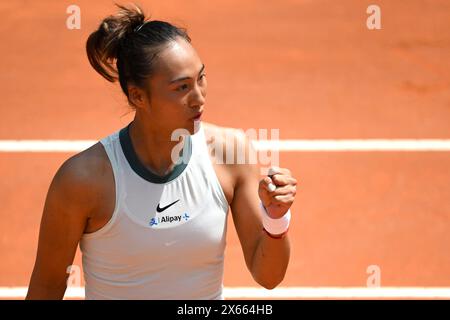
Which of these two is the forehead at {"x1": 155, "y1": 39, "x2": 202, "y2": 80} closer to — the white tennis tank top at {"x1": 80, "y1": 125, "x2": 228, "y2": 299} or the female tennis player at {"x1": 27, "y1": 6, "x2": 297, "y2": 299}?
the female tennis player at {"x1": 27, "y1": 6, "x2": 297, "y2": 299}

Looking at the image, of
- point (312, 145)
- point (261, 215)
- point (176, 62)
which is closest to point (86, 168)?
point (176, 62)

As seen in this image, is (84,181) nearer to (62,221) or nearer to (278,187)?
(62,221)

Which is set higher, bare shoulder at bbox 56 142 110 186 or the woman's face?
the woman's face

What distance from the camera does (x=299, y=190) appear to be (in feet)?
23.0

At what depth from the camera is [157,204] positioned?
11.1 ft

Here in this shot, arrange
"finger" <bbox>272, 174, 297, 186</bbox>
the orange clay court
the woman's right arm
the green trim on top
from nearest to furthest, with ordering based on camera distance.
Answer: "finger" <bbox>272, 174, 297, 186</bbox>, the woman's right arm, the green trim on top, the orange clay court

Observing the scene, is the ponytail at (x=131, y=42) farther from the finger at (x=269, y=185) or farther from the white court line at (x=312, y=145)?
the white court line at (x=312, y=145)

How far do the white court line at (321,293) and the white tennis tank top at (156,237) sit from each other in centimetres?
270

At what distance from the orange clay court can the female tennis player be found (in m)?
2.30

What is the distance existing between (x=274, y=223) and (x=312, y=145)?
420cm

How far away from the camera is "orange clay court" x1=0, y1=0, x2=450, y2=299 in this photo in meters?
6.46

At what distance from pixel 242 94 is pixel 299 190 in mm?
1539

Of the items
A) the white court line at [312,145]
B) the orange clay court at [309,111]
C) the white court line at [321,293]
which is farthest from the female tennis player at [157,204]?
the white court line at [312,145]

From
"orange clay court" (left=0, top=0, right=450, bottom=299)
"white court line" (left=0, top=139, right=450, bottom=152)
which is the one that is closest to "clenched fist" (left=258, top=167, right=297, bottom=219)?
"orange clay court" (left=0, top=0, right=450, bottom=299)
